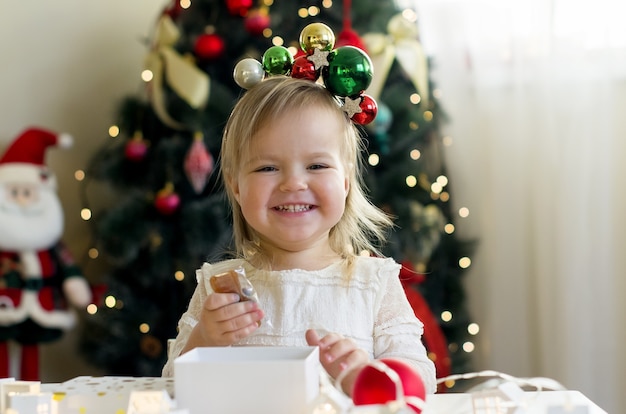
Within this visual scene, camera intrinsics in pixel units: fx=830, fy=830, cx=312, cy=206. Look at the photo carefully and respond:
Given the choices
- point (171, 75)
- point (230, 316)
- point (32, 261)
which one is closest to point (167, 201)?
point (171, 75)

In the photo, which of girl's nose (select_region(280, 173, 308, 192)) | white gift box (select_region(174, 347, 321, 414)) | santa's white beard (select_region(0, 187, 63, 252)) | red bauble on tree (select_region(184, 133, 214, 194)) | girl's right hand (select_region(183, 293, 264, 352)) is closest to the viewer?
white gift box (select_region(174, 347, 321, 414))

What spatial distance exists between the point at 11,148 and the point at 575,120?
172 centimetres

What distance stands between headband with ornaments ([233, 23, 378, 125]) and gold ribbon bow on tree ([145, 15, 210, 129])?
1.12 meters

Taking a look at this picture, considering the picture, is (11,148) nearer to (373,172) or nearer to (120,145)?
(120,145)

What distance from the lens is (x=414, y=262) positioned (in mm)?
2391

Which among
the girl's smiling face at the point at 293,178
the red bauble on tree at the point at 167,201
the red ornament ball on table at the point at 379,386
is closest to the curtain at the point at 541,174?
the red bauble on tree at the point at 167,201

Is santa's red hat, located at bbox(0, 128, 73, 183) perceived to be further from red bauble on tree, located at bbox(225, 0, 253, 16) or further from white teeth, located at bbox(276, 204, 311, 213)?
white teeth, located at bbox(276, 204, 311, 213)

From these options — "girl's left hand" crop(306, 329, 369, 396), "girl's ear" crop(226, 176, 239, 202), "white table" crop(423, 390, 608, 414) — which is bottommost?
"white table" crop(423, 390, 608, 414)

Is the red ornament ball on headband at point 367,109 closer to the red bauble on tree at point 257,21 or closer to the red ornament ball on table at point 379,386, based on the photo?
the red ornament ball on table at point 379,386

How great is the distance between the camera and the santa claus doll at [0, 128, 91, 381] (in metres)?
2.49

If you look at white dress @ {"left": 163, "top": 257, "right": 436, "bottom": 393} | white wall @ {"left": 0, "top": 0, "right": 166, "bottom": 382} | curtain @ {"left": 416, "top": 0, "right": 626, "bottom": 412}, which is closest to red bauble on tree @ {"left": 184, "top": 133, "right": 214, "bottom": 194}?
white wall @ {"left": 0, "top": 0, "right": 166, "bottom": 382}

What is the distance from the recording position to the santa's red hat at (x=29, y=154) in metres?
2.53

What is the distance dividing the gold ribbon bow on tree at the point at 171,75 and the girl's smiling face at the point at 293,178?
123 cm

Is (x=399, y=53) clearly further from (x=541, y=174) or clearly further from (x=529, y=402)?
(x=529, y=402)
